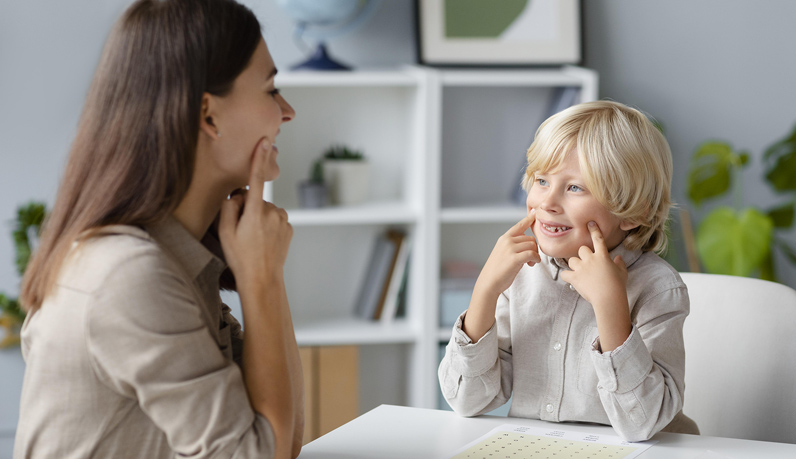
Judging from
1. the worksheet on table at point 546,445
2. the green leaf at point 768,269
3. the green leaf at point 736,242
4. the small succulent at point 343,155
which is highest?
the small succulent at point 343,155

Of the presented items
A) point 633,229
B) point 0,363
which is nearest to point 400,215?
point 633,229

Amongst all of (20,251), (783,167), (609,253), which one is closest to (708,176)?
(783,167)

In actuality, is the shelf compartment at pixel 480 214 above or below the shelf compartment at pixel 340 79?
below

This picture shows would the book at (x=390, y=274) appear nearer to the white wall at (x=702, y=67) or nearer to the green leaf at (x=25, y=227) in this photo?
the white wall at (x=702, y=67)

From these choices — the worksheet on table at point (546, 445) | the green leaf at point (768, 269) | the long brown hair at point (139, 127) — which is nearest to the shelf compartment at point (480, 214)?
the green leaf at point (768, 269)

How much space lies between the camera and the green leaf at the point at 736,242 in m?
2.45

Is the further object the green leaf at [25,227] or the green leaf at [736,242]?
the green leaf at [736,242]

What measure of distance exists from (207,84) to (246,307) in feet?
0.87

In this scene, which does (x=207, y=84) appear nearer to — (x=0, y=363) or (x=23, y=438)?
(x=23, y=438)

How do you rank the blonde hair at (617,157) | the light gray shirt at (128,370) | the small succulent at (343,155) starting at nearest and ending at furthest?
1. the light gray shirt at (128,370)
2. the blonde hair at (617,157)
3. the small succulent at (343,155)

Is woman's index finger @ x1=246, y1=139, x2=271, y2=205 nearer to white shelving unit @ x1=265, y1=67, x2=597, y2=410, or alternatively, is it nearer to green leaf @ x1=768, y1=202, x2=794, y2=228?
white shelving unit @ x1=265, y1=67, x2=597, y2=410

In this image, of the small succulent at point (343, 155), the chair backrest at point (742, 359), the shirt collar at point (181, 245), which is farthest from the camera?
the small succulent at point (343, 155)

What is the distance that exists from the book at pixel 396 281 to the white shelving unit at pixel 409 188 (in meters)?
0.03

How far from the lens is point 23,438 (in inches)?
34.0
